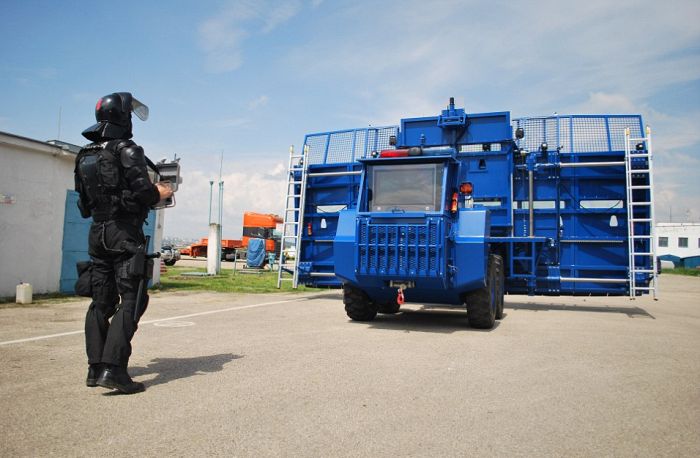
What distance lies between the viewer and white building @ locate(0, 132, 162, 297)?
481 inches

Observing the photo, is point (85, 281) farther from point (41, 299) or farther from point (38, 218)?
point (38, 218)

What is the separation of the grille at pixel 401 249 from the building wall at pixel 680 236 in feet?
208

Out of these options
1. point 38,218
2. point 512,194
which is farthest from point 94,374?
point 38,218

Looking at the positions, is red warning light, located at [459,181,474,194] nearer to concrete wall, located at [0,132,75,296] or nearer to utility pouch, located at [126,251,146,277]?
utility pouch, located at [126,251,146,277]

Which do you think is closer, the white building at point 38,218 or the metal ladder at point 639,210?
the metal ladder at point 639,210

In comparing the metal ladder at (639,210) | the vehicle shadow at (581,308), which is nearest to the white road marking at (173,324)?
the vehicle shadow at (581,308)

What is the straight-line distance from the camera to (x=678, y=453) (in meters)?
3.42

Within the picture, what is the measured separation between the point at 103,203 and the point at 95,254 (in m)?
0.45

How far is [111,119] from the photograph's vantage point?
4.89 meters

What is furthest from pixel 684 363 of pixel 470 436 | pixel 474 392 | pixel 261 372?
pixel 261 372

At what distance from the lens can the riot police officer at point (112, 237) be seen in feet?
15.2

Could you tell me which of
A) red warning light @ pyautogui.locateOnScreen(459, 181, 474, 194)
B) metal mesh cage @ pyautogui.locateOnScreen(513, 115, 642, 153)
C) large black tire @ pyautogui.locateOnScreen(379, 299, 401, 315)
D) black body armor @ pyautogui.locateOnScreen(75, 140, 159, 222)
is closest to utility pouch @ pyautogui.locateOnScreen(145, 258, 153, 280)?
black body armor @ pyautogui.locateOnScreen(75, 140, 159, 222)

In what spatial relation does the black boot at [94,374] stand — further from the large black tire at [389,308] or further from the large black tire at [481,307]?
the large black tire at [389,308]

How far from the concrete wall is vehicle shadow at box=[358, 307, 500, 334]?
27.0 ft
